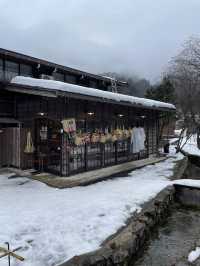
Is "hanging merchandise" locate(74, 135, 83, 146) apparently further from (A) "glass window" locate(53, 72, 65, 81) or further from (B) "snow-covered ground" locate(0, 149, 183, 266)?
(A) "glass window" locate(53, 72, 65, 81)

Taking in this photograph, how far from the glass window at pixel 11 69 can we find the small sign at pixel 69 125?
5.35 meters

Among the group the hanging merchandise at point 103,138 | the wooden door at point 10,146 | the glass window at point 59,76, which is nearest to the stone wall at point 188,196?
the hanging merchandise at point 103,138

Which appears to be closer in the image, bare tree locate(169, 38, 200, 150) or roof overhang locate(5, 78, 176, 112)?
roof overhang locate(5, 78, 176, 112)

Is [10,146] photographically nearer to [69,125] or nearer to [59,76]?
[69,125]

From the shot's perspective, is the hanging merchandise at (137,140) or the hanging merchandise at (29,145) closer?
the hanging merchandise at (29,145)

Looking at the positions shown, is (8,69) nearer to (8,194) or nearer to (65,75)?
(65,75)

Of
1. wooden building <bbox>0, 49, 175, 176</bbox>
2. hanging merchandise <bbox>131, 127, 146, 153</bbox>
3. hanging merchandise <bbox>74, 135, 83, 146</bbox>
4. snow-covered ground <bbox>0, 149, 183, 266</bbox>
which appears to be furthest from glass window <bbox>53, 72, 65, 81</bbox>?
snow-covered ground <bbox>0, 149, 183, 266</bbox>

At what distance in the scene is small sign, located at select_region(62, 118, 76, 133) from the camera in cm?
860

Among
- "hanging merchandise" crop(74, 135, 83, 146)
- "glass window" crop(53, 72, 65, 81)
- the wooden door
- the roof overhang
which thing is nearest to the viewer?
the roof overhang

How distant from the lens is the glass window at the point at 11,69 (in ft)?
41.4

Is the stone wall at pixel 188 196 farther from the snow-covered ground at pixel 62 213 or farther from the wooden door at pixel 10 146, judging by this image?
the wooden door at pixel 10 146

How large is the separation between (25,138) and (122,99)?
13.3 feet

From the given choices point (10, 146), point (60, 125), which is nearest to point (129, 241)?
point (60, 125)

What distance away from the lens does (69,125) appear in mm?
8773
